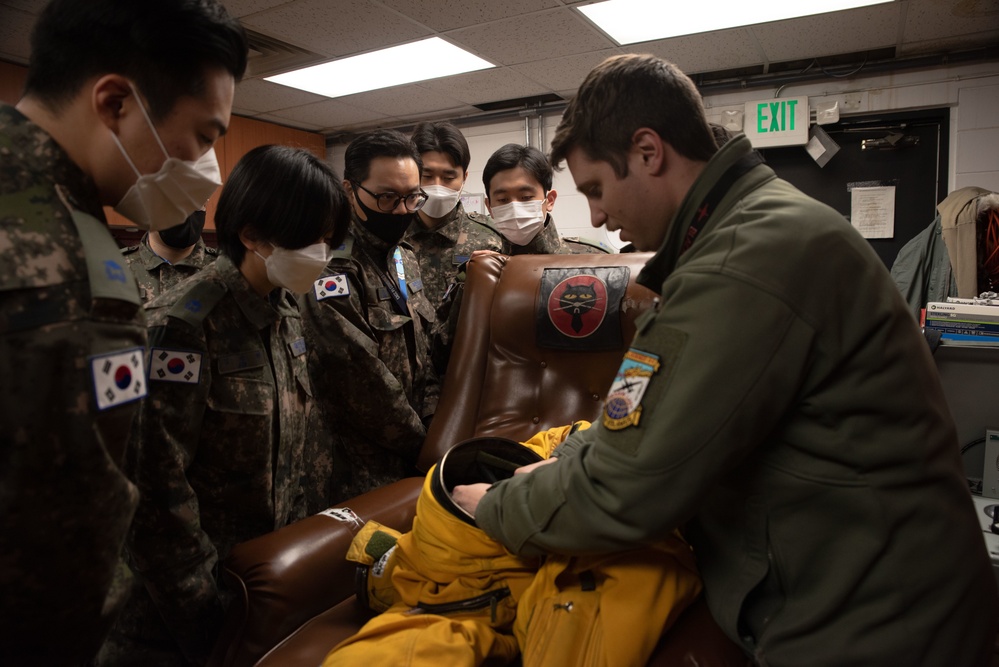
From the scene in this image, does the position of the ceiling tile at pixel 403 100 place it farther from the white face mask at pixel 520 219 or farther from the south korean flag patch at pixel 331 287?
the south korean flag patch at pixel 331 287

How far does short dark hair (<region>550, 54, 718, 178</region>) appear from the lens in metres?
1.02

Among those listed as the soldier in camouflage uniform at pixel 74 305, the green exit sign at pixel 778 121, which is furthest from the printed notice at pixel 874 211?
the soldier in camouflage uniform at pixel 74 305

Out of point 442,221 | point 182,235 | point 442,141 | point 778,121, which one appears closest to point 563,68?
point 778,121

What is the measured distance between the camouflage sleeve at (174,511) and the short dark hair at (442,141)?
1.60 metres

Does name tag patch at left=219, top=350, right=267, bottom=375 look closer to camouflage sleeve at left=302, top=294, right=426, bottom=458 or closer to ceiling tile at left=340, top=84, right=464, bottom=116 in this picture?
camouflage sleeve at left=302, top=294, right=426, bottom=458

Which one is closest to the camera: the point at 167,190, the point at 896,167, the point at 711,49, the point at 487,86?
the point at 167,190

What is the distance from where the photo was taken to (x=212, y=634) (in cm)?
128

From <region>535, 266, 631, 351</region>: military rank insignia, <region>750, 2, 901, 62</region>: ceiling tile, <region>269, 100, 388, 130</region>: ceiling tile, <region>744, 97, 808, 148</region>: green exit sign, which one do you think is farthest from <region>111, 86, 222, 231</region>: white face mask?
<region>269, 100, 388, 130</region>: ceiling tile

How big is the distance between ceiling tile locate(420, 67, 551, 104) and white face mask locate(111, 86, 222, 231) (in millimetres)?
3863

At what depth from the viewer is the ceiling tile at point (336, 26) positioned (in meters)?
3.41

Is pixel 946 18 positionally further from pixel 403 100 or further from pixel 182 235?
pixel 182 235

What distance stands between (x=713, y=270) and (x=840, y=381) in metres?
0.22

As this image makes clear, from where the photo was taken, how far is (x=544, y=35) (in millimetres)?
3811

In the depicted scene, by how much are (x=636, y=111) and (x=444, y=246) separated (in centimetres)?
173
